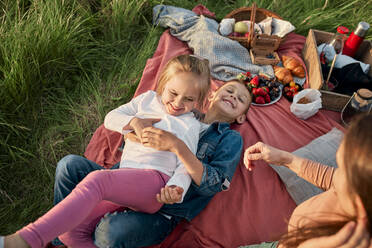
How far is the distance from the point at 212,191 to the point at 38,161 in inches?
60.7

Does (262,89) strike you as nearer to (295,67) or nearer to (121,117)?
(295,67)

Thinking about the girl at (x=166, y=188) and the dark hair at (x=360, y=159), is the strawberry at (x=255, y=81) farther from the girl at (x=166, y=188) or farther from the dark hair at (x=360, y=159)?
the dark hair at (x=360, y=159)

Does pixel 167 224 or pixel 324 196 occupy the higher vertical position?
pixel 324 196

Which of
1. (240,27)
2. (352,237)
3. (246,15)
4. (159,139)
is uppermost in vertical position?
(246,15)

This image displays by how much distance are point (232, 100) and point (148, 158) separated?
857mm

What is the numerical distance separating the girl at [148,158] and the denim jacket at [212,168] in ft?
0.44

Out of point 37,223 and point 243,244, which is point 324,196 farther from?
point 37,223

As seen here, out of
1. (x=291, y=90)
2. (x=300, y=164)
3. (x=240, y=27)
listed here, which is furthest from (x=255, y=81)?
(x=300, y=164)

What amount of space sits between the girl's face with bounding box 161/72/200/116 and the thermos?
2.26 m

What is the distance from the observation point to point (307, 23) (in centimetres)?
381

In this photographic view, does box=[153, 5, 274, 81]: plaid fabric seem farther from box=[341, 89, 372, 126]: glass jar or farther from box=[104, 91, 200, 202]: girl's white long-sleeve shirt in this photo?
box=[104, 91, 200, 202]: girl's white long-sleeve shirt

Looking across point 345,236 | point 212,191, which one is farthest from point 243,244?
point 345,236

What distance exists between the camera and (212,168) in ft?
6.07

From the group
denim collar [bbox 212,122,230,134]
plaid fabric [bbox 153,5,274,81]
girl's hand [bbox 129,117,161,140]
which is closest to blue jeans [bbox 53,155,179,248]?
girl's hand [bbox 129,117,161,140]
